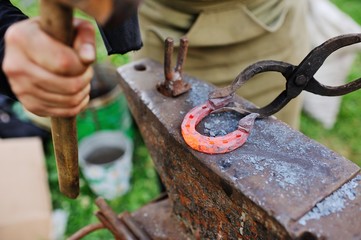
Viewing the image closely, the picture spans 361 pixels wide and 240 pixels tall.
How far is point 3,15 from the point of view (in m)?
0.94

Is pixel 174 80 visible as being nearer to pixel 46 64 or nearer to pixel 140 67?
pixel 140 67

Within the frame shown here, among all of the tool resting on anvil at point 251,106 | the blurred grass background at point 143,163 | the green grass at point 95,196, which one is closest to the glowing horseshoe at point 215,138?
the tool resting on anvil at point 251,106

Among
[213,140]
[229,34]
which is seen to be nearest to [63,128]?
[213,140]

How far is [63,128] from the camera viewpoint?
856 mm

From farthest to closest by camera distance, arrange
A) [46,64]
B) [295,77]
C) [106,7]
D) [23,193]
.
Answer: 1. [23,193]
2. [295,77]
3. [46,64]
4. [106,7]

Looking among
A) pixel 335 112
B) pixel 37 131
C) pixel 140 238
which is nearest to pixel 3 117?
pixel 37 131

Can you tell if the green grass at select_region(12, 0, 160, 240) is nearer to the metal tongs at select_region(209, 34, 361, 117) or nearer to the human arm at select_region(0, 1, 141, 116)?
the metal tongs at select_region(209, 34, 361, 117)

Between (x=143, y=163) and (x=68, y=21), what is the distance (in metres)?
2.01

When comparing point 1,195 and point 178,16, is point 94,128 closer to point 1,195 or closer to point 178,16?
point 1,195

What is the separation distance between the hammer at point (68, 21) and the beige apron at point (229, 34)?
0.76m

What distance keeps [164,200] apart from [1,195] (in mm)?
1141

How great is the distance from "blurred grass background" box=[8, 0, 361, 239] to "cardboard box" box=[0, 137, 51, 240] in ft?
0.70

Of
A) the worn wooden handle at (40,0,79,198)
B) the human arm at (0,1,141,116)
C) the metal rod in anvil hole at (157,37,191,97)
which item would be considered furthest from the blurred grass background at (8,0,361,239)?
the human arm at (0,1,141,116)

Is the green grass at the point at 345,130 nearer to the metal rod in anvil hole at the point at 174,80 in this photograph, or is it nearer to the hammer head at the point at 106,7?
the metal rod in anvil hole at the point at 174,80
